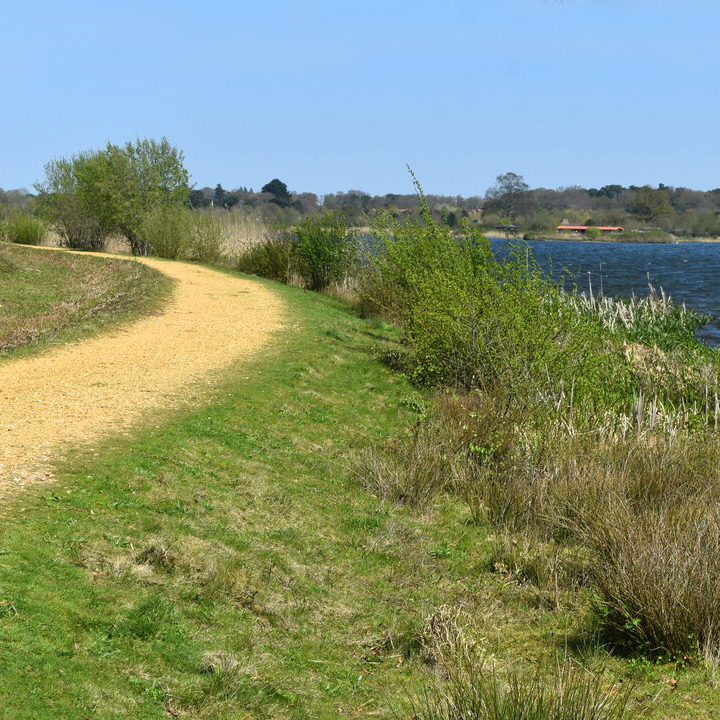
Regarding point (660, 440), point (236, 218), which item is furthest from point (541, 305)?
point (236, 218)

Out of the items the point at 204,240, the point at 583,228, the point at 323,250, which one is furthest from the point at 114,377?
the point at 583,228

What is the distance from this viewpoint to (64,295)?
18062mm

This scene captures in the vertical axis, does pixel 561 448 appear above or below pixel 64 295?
below

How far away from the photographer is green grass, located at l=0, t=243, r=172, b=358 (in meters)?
13.5

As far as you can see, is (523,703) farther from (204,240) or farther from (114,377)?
(204,240)

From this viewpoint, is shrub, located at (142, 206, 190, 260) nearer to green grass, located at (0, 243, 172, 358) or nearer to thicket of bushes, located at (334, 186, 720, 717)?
green grass, located at (0, 243, 172, 358)

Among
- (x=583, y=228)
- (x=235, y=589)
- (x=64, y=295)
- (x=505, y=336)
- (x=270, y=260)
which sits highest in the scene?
(x=583, y=228)

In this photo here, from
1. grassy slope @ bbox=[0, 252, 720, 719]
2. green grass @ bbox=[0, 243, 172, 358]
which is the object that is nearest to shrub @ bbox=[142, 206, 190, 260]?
green grass @ bbox=[0, 243, 172, 358]

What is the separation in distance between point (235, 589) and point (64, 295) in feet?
43.4

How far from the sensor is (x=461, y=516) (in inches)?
344

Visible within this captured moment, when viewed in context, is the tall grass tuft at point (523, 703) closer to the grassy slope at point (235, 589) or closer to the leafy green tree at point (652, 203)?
the grassy slope at point (235, 589)

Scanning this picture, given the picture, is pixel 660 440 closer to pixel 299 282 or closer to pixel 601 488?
pixel 601 488

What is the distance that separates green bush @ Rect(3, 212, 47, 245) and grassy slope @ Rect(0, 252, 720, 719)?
24.5 metres

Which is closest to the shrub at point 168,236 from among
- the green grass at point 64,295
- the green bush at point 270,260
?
the green bush at point 270,260
